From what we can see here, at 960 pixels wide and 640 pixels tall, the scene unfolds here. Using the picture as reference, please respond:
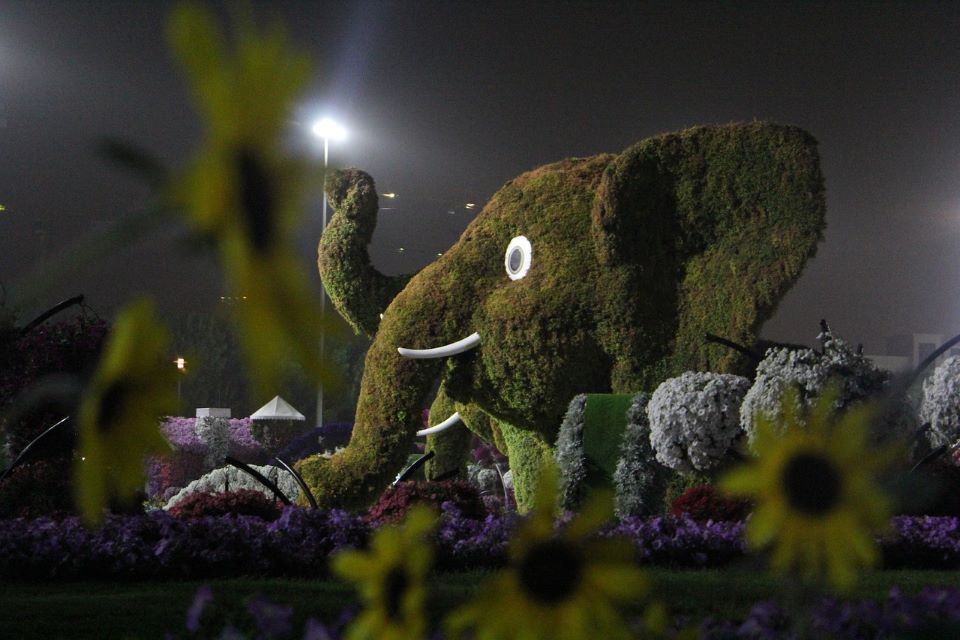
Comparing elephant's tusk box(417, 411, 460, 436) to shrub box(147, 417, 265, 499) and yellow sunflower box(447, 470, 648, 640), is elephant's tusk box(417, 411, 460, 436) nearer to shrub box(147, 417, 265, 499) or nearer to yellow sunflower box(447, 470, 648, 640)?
shrub box(147, 417, 265, 499)

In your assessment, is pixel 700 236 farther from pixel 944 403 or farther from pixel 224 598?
pixel 224 598

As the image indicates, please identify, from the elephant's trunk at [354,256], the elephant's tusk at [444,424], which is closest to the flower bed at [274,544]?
the elephant's tusk at [444,424]

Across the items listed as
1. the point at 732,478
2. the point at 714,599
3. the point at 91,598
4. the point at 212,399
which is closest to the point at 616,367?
the point at 714,599

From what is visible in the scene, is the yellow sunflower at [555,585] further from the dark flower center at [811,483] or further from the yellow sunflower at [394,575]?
the dark flower center at [811,483]

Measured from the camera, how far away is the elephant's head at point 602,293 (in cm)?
1052

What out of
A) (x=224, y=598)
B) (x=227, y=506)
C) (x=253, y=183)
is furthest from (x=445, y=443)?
(x=253, y=183)

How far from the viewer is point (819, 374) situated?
26.2ft

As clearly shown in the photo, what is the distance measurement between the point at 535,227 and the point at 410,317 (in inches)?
61.0

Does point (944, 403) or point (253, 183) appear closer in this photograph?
point (253, 183)

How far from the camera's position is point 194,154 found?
22.2 inches

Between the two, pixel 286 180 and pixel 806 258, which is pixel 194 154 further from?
pixel 806 258

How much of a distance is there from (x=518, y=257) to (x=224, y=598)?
659 centimetres

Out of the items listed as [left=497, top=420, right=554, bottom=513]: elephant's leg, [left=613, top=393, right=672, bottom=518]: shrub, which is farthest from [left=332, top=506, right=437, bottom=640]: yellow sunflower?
[left=497, top=420, right=554, bottom=513]: elephant's leg

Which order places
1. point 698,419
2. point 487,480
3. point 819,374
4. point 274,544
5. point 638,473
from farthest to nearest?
point 487,480, point 638,473, point 698,419, point 819,374, point 274,544
